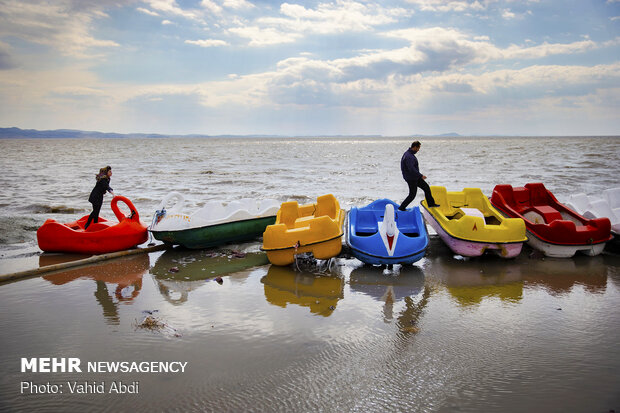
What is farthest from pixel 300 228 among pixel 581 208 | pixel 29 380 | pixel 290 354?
pixel 581 208

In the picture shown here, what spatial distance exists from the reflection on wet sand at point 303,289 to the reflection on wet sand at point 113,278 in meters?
2.05

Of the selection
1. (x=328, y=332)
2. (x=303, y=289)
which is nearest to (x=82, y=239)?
(x=303, y=289)

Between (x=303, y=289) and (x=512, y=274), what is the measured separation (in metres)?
3.62

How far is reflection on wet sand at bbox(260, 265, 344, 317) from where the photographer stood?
568 cm

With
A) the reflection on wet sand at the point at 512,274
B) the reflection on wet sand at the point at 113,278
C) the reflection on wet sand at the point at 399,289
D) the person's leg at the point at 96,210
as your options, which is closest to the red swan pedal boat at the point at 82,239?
the person's leg at the point at 96,210

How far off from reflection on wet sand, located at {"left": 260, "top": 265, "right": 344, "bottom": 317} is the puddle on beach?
0.03 m

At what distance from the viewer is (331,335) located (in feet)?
15.5

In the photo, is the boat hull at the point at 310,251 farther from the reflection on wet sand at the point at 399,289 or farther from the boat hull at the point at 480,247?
the boat hull at the point at 480,247

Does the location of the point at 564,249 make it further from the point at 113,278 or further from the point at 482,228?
the point at 113,278

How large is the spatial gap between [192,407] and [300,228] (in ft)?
13.7

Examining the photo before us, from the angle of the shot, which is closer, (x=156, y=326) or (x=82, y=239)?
(x=156, y=326)

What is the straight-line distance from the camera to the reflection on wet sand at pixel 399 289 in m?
5.21

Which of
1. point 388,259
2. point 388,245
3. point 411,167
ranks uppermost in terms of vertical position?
point 411,167

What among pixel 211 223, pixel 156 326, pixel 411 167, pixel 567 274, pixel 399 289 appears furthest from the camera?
pixel 411 167
